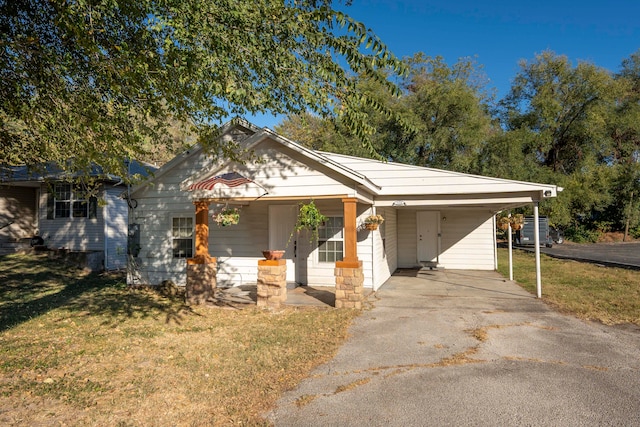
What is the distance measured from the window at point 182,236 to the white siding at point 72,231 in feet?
16.4

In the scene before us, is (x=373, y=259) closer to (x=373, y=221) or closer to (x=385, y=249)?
(x=373, y=221)

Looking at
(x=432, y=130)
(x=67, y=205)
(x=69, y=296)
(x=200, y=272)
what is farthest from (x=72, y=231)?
(x=432, y=130)

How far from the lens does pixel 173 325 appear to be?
7.20 meters

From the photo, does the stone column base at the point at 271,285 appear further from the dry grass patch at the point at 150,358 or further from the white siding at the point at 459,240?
the white siding at the point at 459,240

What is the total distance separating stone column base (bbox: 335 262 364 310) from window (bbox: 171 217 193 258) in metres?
5.01

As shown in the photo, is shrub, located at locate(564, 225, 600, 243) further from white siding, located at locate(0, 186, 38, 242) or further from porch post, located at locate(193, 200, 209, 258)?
white siding, located at locate(0, 186, 38, 242)

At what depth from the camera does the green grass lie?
8.01 metres

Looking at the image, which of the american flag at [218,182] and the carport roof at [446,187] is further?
the carport roof at [446,187]

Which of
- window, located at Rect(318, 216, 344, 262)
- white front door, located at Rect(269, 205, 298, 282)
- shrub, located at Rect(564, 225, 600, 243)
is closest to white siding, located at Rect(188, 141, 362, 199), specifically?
white front door, located at Rect(269, 205, 298, 282)

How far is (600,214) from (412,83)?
57.2ft

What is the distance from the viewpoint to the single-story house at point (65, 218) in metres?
14.7

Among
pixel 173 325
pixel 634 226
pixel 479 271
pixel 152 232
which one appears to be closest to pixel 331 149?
pixel 479 271

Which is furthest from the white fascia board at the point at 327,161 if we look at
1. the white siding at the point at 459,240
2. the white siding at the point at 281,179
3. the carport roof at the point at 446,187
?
the white siding at the point at 459,240

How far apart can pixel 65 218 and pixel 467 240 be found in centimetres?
1510
